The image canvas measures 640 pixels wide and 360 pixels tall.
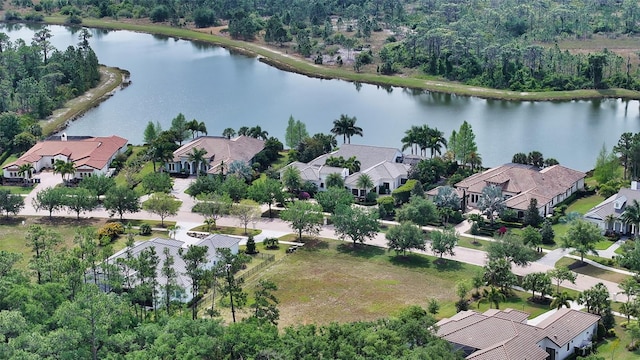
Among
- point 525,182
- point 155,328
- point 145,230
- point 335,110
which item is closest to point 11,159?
point 145,230

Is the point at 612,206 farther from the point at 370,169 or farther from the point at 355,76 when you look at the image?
the point at 355,76

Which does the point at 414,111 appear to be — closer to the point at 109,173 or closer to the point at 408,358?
the point at 109,173

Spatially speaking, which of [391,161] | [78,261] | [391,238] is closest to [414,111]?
[391,161]

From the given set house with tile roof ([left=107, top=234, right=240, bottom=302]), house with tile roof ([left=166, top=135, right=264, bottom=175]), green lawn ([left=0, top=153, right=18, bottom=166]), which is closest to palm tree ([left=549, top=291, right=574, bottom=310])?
house with tile roof ([left=107, top=234, right=240, bottom=302])

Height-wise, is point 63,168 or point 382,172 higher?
point 382,172

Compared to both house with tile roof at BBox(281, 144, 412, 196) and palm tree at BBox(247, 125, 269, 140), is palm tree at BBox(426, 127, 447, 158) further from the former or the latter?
palm tree at BBox(247, 125, 269, 140)

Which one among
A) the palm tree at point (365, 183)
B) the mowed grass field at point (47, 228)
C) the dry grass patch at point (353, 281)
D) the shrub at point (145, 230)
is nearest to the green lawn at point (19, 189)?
the mowed grass field at point (47, 228)

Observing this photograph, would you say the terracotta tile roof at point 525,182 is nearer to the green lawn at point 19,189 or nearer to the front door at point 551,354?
the front door at point 551,354
